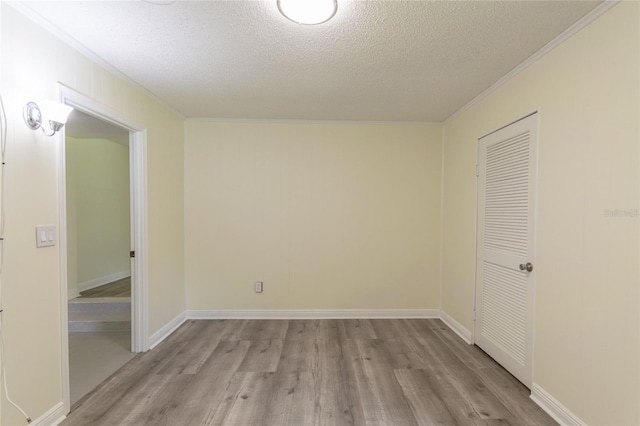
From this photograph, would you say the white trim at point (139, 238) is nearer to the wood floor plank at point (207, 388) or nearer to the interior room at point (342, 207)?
the interior room at point (342, 207)

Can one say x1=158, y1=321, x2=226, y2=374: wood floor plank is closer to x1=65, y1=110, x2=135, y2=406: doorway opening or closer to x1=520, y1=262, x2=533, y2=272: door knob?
x1=65, y1=110, x2=135, y2=406: doorway opening

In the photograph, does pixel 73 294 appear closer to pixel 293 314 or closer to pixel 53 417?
pixel 53 417

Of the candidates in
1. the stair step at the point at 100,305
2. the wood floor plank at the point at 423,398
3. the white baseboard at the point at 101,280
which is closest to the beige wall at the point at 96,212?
the white baseboard at the point at 101,280

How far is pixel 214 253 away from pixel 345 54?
2716 millimetres

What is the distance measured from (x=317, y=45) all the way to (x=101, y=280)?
4.89m

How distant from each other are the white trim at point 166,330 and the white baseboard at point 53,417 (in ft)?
2.96

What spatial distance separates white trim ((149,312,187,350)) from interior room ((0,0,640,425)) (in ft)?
0.06

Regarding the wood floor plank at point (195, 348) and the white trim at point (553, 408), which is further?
the wood floor plank at point (195, 348)

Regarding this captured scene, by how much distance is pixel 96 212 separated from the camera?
4.43 m

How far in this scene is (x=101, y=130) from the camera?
3.55 meters

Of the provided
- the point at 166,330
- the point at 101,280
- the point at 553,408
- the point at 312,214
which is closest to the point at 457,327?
the point at 553,408

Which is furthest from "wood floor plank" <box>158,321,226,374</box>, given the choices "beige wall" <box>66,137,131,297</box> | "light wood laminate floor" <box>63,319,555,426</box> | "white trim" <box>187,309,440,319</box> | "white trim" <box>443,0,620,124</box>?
"white trim" <box>443,0,620,124</box>

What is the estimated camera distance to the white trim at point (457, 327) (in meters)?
2.86

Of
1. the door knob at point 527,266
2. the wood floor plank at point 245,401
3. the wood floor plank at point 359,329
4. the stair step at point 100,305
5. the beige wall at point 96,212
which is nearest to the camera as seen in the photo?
the wood floor plank at point 245,401
